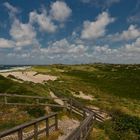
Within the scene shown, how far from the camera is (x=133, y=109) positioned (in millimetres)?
38344

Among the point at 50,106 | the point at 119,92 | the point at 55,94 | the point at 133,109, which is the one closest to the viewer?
the point at 50,106

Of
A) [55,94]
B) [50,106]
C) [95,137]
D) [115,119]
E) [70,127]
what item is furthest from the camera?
[55,94]

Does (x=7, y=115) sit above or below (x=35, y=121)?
below

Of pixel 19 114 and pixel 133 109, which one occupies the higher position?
pixel 19 114

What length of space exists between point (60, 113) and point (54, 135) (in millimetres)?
7938

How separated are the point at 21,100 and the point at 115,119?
28.7 feet

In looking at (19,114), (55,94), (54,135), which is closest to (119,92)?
(55,94)

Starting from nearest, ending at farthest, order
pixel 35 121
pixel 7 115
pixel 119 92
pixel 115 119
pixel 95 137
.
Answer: pixel 35 121 < pixel 95 137 < pixel 7 115 < pixel 115 119 < pixel 119 92

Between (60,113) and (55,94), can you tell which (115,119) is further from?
(55,94)

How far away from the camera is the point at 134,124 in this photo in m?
22.8

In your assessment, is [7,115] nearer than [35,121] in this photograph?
No

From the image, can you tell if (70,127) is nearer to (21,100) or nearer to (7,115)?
(7,115)

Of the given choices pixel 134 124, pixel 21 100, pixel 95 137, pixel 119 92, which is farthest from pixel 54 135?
pixel 119 92

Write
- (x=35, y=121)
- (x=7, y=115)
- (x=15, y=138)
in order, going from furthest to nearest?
(x=7, y=115)
(x=15, y=138)
(x=35, y=121)
